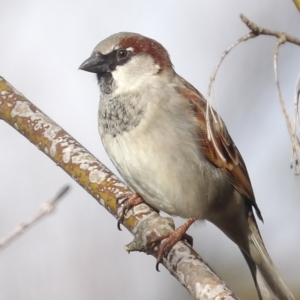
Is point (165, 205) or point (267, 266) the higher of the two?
point (165, 205)

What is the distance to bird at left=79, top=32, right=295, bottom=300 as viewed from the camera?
2.74 m

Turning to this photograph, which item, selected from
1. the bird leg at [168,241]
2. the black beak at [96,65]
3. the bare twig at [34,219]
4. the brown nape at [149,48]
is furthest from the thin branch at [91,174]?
Answer: the bare twig at [34,219]

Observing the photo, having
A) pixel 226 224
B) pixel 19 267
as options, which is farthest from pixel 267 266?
pixel 19 267

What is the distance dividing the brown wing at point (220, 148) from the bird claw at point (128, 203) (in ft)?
1.14

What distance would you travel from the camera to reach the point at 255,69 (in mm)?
4941

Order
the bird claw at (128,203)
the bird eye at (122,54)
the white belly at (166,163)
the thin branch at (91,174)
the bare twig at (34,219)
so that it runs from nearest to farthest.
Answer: the bare twig at (34,219) → the thin branch at (91,174) → the bird claw at (128,203) → the white belly at (166,163) → the bird eye at (122,54)

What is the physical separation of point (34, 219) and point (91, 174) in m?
1.08

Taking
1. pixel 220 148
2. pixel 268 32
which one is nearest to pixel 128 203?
pixel 220 148

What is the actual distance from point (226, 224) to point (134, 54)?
0.88 meters

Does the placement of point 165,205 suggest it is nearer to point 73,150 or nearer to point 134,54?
point 73,150

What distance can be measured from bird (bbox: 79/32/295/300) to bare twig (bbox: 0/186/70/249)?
3.41 feet

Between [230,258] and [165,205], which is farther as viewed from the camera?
[230,258]

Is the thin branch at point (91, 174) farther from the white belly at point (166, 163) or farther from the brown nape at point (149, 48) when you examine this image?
the brown nape at point (149, 48)

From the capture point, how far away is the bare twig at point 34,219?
4.91 feet
